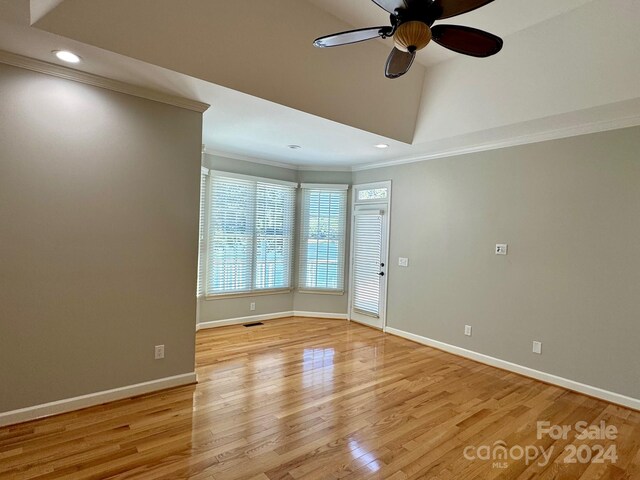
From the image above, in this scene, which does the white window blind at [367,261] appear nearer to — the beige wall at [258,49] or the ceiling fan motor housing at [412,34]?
the beige wall at [258,49]

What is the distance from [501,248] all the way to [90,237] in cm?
416

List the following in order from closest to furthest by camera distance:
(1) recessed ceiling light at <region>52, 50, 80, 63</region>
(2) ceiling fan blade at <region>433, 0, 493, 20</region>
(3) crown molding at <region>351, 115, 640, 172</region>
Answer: (2) ceiling fan blade at <region>433, 0, 493, 20</region> → (1) recessed ceiling light at <region>52, 50, 80, 63</region> → (3) crown molding at <region>351, 115, 640, 172</region>

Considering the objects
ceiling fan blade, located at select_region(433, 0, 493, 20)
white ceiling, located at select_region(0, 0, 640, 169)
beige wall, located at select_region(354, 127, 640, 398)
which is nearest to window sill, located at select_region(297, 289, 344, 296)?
beige wall, located at select_region(354, 127, 640, 398)

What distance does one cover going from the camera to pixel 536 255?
364 cm

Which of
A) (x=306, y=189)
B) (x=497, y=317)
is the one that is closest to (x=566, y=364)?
(x=497, y=317)

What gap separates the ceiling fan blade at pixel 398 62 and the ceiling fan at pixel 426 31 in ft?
0.84

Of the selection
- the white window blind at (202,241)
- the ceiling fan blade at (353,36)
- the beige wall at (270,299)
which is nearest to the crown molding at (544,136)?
the beige wall at (270,299)

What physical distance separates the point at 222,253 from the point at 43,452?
3.15 m

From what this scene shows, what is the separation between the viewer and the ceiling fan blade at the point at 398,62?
2.08m

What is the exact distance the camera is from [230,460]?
212 centimetres

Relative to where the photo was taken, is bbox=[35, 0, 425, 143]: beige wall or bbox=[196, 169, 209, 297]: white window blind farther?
bbox=[196, 169, 209, 297]: white window blind

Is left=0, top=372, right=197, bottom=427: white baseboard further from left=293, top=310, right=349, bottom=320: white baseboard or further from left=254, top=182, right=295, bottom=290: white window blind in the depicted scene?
left=293, top=310, right=349, bottom=320: white baseboard

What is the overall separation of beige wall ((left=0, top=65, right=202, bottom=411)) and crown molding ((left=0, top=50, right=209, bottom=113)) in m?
0.05

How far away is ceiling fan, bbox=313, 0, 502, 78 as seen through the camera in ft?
5.32
